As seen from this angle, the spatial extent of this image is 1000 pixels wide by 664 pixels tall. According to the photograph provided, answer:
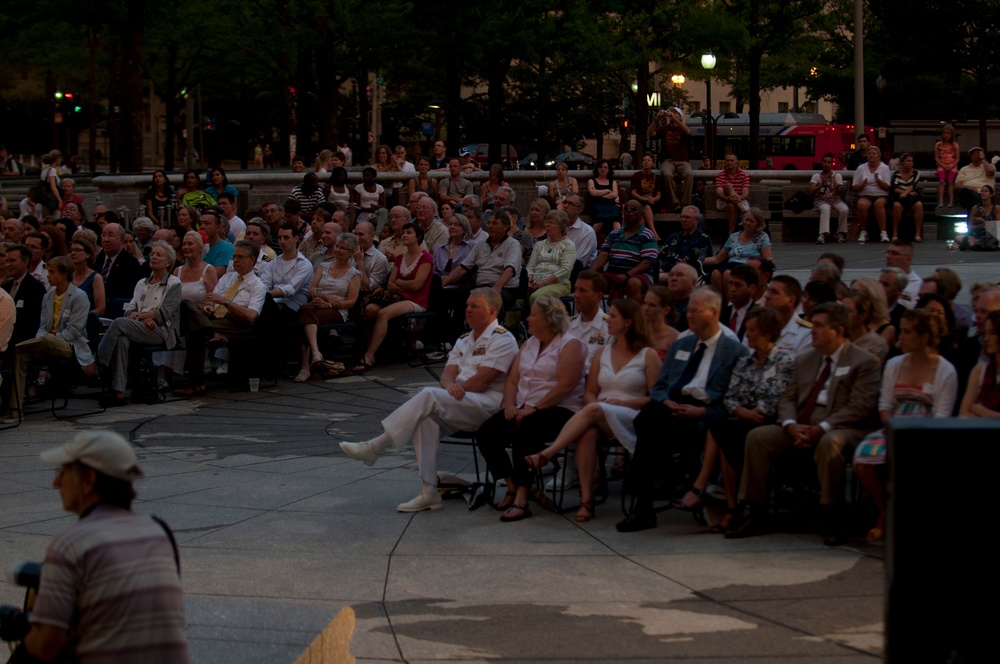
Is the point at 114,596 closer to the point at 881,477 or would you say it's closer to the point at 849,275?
the point at 881,477

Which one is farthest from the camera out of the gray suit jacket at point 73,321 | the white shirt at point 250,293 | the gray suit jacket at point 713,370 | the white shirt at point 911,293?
the white shirt at point 250,293

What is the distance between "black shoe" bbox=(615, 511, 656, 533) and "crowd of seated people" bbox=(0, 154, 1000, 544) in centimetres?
1

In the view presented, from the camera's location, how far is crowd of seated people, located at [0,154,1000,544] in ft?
26.9

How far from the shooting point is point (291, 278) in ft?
48.5

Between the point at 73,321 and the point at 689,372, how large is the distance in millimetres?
6955

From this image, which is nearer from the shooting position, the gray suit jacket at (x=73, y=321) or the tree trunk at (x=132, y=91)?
the gray suit jacket at (x=73, y=321)

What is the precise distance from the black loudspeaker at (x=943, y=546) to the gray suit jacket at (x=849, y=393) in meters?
4.59

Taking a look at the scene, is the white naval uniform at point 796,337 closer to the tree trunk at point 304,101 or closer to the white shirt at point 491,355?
the white shirt at point 491,355

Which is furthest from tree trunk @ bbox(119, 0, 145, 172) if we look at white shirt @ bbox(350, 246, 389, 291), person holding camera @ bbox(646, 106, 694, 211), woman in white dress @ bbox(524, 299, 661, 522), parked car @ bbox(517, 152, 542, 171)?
woman in white dress @ bbox(524, 299, 661, 522)

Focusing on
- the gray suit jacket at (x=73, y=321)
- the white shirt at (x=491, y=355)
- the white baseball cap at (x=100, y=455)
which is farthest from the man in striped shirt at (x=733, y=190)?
the white baseball cap at (x=100, y=455)

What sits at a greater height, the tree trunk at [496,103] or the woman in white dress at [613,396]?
the tree trunk at [496,103]

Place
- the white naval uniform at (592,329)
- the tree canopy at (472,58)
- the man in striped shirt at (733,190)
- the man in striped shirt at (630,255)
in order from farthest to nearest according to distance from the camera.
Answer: the tree canopy at (472,58), the man in striped shirt at (733,190), the man in striped shirt at (630,255), the white naval uniform at (592,329)

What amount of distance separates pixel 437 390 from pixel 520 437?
712mm

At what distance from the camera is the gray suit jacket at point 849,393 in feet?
26.8
